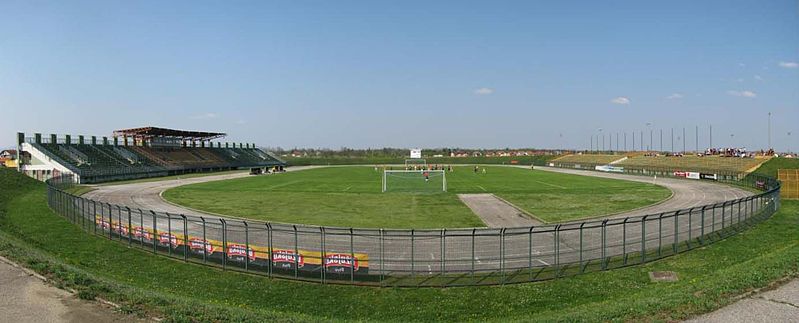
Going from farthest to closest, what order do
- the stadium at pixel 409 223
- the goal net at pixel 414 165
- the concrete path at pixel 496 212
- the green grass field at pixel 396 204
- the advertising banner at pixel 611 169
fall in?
1. the goal net at pixel 414 165
2. the advertising banner at pixel 611 169
3. the green grass field at pixel 396 204
4. the concrete path at pixel 496 212
5. the stadium at pixel 409 223

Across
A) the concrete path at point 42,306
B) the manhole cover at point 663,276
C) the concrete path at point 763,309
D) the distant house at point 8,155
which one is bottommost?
the manhole cover at point 663,276

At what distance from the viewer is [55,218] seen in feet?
99.1

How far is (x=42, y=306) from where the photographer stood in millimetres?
10781

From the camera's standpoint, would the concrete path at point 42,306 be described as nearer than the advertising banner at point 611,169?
Yes

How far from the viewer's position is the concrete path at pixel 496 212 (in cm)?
3028

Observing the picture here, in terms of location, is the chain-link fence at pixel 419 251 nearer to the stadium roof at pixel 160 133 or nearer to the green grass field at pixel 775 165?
the green grass field at pixel 775 165

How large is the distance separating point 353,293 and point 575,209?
26053mm

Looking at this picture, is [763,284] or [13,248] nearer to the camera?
[763,284]

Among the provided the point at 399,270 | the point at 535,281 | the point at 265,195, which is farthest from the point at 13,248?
the point at 265,195

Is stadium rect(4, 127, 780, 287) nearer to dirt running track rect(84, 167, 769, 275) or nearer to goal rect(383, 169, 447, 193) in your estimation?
dirt running track rect(84, 167, 769, 275)

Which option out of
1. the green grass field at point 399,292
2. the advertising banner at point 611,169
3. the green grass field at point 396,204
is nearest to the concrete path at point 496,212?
the green grass field at point 396,204

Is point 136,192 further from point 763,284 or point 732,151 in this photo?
point 732,151

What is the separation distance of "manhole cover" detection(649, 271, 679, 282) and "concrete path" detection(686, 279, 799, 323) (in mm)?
5144

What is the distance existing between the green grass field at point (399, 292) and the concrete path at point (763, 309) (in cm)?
29
